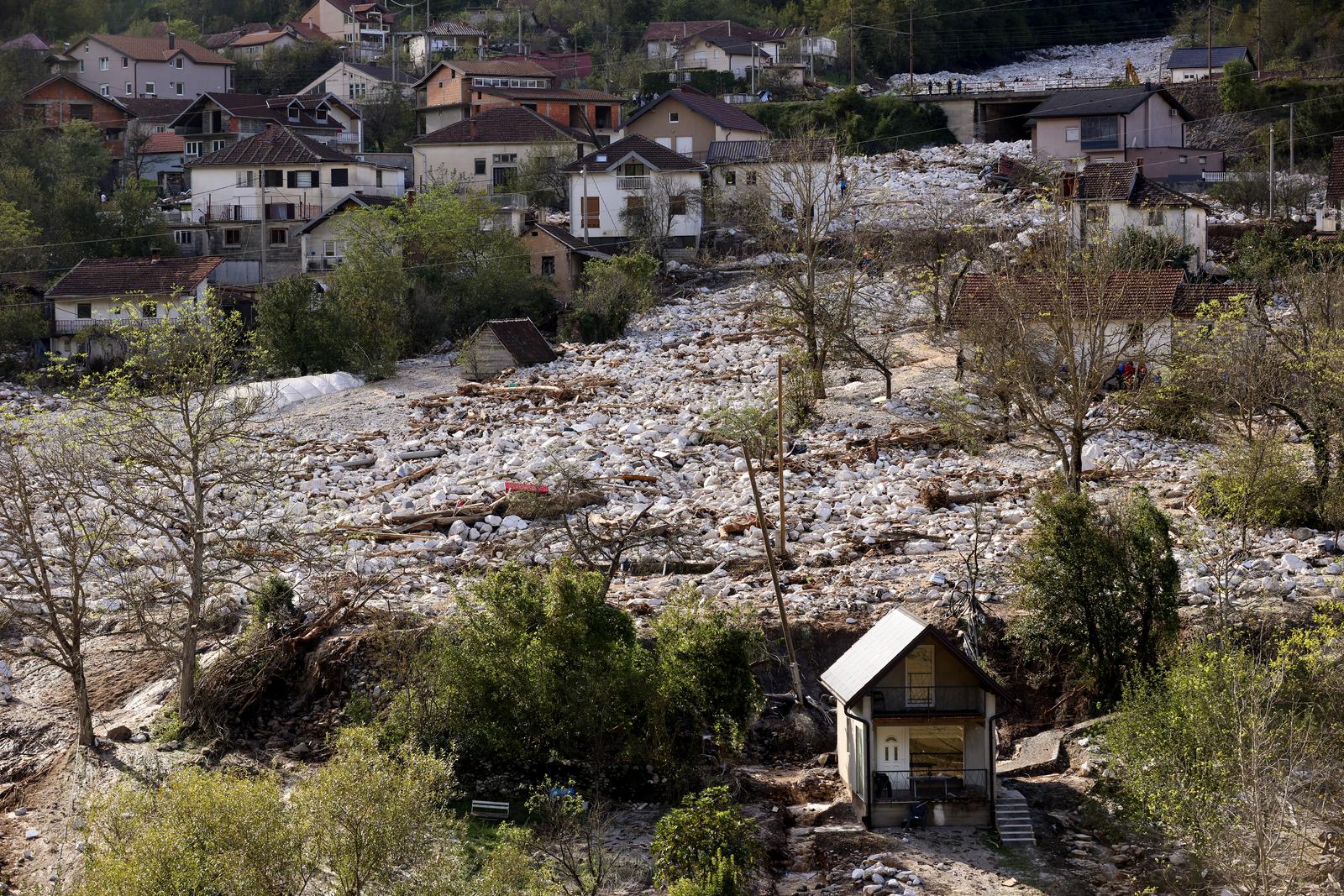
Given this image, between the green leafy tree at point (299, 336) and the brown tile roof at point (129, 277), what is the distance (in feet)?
14.8

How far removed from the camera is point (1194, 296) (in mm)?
29953

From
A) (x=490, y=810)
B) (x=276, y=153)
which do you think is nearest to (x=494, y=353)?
(x=276, y=153)

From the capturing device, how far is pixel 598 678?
1617cm

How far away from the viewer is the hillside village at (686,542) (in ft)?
48.0

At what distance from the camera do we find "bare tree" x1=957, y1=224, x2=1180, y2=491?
22.8m

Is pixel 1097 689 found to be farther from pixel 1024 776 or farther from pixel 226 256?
pixel 226 256

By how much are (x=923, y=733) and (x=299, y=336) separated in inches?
946

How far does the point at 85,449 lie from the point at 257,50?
196 feet

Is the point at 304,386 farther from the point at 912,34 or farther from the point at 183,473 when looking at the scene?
the point at 912,34

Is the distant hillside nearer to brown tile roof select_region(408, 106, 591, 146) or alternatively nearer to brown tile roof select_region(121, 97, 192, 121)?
brown tile roof select_region(121, 97, 192, 121)

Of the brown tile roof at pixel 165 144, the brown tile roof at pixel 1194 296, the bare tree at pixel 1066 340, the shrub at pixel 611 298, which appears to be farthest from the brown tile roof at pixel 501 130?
the brown tile roof at pixel 1194 296

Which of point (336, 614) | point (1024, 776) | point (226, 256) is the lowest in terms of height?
point (1024, 776)

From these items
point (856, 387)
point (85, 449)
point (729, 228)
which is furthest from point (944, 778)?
point (729, 228)

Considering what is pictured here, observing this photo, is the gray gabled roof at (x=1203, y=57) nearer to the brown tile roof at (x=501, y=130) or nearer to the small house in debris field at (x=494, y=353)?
the brown tile roof at (x=501, y=130)
